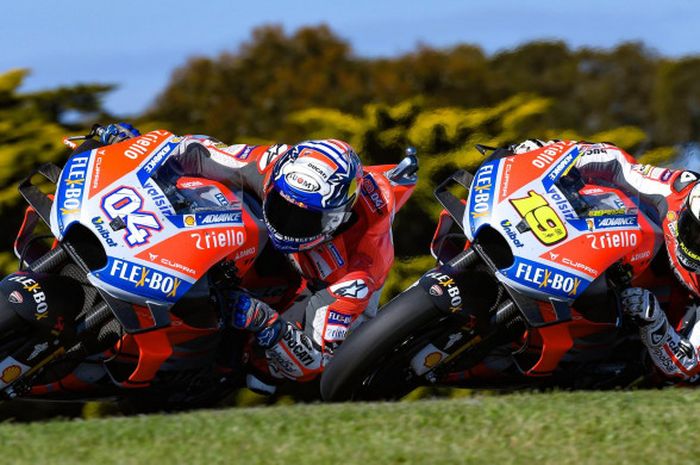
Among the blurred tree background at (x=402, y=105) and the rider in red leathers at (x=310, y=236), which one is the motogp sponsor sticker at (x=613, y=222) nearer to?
the rider in red leathers at (x=310, y=236)

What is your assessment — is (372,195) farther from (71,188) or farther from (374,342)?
(71,188)

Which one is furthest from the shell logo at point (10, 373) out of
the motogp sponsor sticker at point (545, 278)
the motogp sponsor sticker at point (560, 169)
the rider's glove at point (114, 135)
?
the motogp sponsor sticker at point (560, 169)

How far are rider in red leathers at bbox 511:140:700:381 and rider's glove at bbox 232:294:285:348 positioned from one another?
5.78ft

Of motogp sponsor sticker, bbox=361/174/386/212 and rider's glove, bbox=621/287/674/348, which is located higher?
motogp sponsor sticker, bbox=361/174/386/212

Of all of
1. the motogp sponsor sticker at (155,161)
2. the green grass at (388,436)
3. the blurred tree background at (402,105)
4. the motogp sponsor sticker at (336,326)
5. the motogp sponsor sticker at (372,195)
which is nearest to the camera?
the green grass at (388,436)

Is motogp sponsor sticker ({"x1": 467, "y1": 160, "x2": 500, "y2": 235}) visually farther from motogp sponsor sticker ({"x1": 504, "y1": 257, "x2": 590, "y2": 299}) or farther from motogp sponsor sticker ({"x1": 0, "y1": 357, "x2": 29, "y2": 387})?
motogp sponsor sticker ({"x1": 0, "y1": 357, "x2": 29, "y2": 387})

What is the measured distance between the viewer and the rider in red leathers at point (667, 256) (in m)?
6.38

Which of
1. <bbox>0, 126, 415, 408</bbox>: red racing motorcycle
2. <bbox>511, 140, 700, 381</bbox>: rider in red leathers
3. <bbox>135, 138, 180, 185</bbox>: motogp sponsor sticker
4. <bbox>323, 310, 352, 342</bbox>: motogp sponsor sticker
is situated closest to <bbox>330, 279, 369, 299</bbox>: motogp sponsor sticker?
A: <bbox>323, 310, 352, 342</bbox>: motogp sponsor sticker

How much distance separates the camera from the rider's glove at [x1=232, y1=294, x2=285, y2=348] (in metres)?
6.08

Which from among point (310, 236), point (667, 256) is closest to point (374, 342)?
point (310, 236)

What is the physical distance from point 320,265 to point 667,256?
1.90 metres

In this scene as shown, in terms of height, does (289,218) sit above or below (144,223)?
below

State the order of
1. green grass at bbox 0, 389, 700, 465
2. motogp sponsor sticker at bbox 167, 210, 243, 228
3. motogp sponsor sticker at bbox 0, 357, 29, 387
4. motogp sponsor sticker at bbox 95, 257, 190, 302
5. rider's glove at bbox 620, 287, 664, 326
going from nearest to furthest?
green grass at bbox 0, 389, 700, 465 → motogp sponsor sticker at bbox 95, 257, 190, 302 → motogp sponsor sticker at bbox 0, 357, 29, 387 → motogp sponsor sticker at bbox 167, 210, 243, 228 → rider's glove at bbox 620, 287, 664, 326

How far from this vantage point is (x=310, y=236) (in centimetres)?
622
